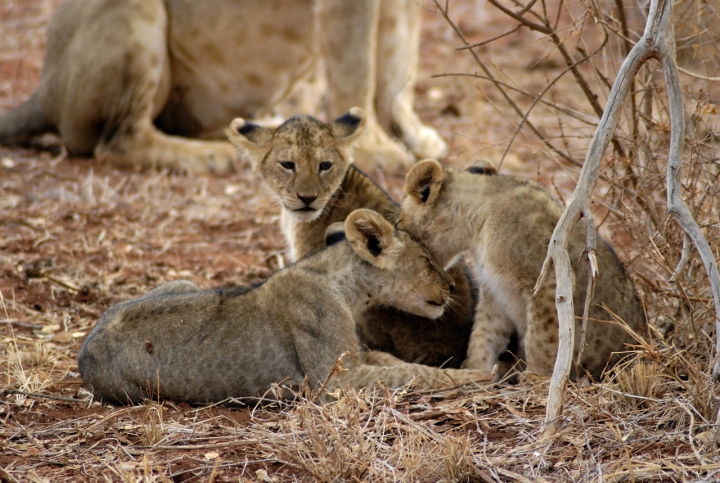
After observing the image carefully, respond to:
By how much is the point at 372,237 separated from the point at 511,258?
0.61 m

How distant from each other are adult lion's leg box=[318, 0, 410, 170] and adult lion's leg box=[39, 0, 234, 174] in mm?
1222

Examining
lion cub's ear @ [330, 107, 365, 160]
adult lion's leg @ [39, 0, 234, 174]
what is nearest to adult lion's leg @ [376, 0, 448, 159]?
adult lion's leg @ [39, 0, 234, 174]

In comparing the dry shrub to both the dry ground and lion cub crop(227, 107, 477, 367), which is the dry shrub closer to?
the dry ground

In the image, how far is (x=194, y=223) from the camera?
6.30m

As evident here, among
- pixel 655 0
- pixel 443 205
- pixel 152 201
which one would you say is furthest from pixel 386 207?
pixel 152 201

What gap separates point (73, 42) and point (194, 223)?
2290 mm

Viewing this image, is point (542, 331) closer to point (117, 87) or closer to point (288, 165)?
point (288, 165)

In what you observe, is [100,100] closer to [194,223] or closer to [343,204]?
[194,223]

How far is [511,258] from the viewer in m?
3.51

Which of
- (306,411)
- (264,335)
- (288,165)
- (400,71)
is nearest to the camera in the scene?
(306,411)

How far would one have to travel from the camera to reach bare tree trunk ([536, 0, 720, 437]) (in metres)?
2.59

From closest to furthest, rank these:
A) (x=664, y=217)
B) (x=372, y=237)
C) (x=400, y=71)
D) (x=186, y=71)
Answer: (x=372, y=237), (x=664, y=217), (x=400, y=71), (x=186, y=71)

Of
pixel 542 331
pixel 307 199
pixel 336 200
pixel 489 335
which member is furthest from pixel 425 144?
pixel 542 331

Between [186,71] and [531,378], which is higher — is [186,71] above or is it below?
above
